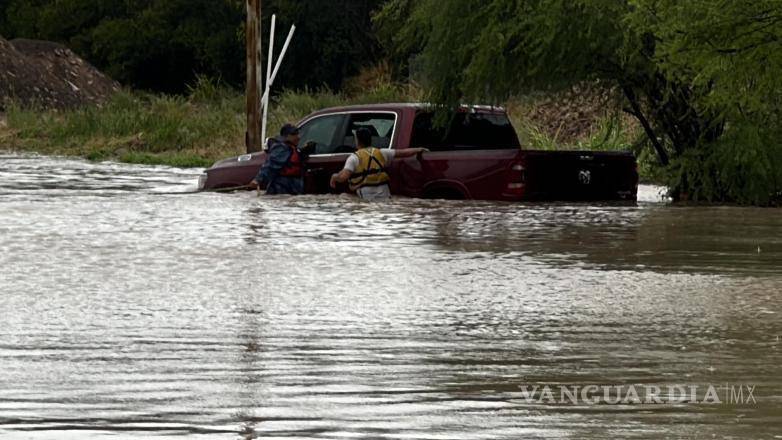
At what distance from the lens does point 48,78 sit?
5800 cm

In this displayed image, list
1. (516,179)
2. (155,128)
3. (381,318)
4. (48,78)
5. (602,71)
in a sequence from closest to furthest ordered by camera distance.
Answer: (381,318) < (516,179) < (602,71) < (155,128) < (48,78)

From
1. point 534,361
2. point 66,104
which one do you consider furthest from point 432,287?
point 66,104

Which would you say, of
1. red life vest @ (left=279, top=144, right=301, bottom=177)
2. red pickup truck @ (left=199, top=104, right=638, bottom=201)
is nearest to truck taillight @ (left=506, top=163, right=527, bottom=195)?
red pickup truck @ (left=199, top=104, right=638, bottom=201)

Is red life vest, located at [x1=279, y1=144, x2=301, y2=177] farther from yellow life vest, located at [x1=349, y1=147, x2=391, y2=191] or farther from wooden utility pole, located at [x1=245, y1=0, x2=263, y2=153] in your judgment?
wooden utility pole, located at [x1=245, y1=0, x2=263, y2=153]

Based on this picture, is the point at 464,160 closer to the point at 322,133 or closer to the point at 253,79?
the point at 322,133

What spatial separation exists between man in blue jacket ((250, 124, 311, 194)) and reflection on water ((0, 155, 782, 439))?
0.34 meters

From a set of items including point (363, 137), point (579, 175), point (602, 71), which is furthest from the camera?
point (602, 71)

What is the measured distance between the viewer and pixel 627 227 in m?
17.8

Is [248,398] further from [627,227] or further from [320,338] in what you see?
[627,227]

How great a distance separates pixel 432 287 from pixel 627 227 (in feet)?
19.0

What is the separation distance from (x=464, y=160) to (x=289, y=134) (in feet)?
6.87

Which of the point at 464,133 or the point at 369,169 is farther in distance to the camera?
the point at 464,133

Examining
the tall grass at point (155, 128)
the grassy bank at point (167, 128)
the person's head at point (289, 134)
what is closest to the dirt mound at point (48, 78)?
the grassy bank at point (167, 128)
